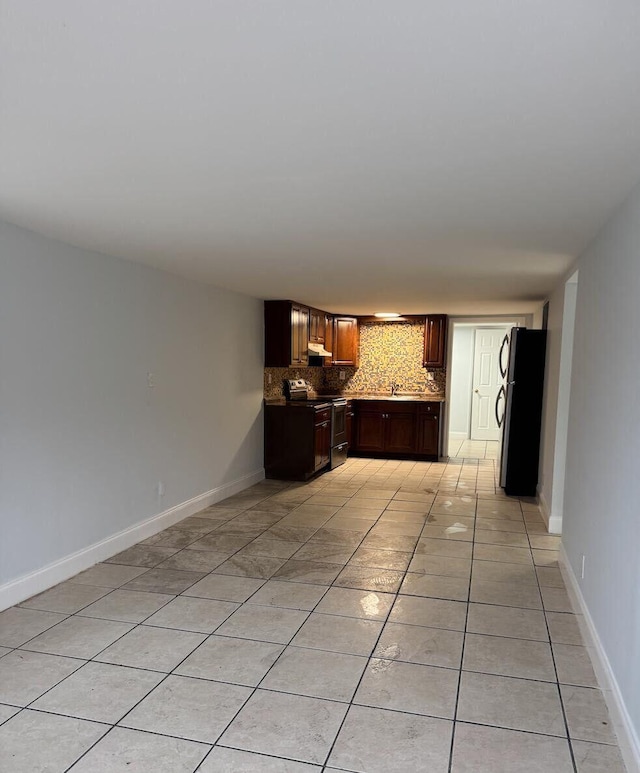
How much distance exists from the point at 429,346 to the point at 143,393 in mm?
4814

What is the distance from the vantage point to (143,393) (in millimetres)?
4340

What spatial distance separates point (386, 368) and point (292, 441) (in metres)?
2.66

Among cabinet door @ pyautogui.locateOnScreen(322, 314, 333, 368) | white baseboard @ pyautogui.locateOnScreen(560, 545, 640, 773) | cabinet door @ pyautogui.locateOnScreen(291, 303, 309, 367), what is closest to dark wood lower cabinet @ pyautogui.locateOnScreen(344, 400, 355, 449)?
cabinet door @ pyautogui.locateOnScreen(322, 314, 333, 368)

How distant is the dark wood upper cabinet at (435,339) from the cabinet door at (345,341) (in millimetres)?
1060

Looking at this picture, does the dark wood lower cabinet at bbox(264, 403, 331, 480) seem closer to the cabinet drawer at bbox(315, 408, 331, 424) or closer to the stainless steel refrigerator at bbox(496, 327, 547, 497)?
the cabinet drawer at bbox(315, 408, 331, 424)

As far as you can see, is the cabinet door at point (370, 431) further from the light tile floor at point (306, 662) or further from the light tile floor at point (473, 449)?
the light tile floor at point (306, 662)

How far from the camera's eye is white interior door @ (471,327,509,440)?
10180 mm

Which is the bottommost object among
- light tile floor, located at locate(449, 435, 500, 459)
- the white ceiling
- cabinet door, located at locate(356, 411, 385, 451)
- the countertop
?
light tile floor, located at locate(449, 435, 500, 459)

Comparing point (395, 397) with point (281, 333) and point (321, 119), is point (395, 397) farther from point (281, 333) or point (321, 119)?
point (321, 119)

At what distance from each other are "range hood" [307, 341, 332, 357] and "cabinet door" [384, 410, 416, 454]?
4.39 feet

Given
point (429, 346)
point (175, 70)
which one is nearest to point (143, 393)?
point (175, 70)

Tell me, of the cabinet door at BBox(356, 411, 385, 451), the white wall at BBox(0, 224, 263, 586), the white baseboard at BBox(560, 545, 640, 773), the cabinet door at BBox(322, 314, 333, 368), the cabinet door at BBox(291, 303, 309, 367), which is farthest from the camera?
the cabinet door at BBox(356, 411, 385, 451)

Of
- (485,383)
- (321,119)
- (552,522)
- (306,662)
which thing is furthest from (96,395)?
(485,383)

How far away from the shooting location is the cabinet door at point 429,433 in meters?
7.92
